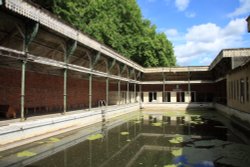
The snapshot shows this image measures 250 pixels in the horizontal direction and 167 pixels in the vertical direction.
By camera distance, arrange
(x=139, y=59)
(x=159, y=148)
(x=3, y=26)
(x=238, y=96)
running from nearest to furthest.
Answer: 1. (x=159, y=148)
2. (x=3, y=26)
3. (x=238, y=96)
4. (x=139, y=59)

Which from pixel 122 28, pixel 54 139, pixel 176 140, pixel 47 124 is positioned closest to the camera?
pixel 54 139

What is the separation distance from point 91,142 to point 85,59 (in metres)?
11.6

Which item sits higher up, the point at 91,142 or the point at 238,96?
the point at 238,96

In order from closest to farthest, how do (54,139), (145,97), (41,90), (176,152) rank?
(176,152), (54,139), (41,90), (145,97)

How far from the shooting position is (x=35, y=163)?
289 inches

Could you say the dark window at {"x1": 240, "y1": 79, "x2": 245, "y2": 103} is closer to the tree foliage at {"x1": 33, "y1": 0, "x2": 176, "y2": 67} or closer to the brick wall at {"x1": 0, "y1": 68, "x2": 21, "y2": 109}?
the brick wall at {"x1": 0, "y1": 68, "x2": 21, "y2": 109}

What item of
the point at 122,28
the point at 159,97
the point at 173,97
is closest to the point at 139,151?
Result: the point at 173,97

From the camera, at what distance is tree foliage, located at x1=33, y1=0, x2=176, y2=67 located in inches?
1345

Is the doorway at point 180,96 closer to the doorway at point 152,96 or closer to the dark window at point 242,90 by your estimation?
the doorway at point 152,96

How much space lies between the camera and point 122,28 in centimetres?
4253

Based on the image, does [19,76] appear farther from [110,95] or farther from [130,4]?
[130,4]

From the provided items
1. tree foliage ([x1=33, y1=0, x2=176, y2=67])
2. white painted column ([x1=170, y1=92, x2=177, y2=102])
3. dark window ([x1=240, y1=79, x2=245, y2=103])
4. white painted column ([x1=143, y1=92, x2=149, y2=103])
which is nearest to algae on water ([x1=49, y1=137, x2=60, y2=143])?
dark window ([x1=240, y1=79, x2=245, y2=103])

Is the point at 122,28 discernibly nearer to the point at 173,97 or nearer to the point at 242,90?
the point at 173,97

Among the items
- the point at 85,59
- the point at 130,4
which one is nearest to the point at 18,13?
the point at 85,59
